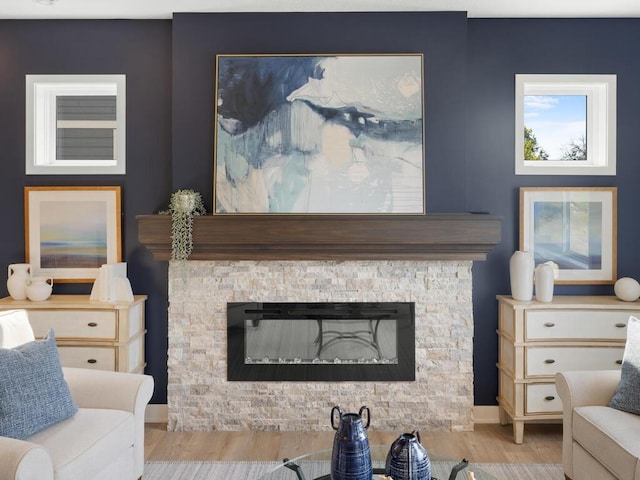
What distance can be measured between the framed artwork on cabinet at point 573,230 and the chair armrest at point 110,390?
265 cm

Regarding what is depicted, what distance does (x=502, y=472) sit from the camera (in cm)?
306

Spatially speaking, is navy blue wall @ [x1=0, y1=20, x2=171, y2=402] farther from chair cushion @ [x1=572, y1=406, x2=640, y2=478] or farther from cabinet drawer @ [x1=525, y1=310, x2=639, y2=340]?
chair cushion @ [x1=572, y1=406, x2=640, y2=478]

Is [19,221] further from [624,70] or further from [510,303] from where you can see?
[624,70]

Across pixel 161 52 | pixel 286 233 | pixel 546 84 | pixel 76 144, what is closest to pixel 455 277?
pixel 286 233

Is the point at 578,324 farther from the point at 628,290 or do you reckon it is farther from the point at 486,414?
the point at 486,414

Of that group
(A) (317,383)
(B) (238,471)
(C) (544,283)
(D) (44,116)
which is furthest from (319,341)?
(D) (44,116)

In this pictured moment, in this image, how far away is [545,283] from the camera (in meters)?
3.54

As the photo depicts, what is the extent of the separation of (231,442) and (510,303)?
6.51 ft

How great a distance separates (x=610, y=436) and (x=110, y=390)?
7.57 ft

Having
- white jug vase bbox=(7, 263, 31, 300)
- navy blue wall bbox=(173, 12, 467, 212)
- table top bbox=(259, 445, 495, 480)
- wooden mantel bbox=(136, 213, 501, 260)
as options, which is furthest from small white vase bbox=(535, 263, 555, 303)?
white jug vase bbox=(7, 263, 31, 300)

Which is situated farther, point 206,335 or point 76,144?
point 76,144

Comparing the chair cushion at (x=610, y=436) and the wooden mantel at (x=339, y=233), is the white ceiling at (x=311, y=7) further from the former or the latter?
the chair cushion at (x=610, y=436)

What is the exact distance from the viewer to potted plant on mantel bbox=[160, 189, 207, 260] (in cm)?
347

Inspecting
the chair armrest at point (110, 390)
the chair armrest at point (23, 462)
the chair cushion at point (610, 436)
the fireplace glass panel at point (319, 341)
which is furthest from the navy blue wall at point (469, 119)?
the chair armrest at point (23, 462)
